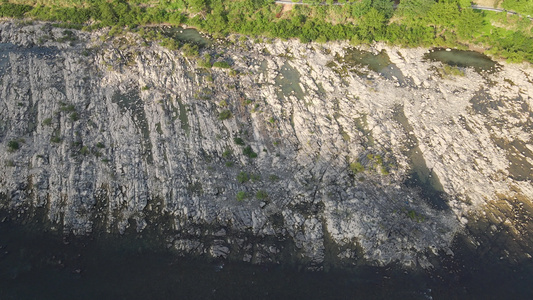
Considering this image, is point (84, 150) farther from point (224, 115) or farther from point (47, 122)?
point (224, 115)

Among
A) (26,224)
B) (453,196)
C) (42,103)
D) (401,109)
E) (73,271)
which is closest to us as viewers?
(73,271)

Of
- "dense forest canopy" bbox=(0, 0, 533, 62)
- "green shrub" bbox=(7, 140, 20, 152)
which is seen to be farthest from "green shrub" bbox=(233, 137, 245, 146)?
"green shrub" bbox=(7, 140, 20, 152)

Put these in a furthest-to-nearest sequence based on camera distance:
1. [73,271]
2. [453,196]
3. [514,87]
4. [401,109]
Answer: [514,87] < [401,109] < [453,196] < [73,271]

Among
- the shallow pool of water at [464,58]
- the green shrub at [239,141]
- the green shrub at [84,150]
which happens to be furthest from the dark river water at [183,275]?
the shallow pool of water at [464,58]

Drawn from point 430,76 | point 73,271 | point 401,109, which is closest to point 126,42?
point 73,271

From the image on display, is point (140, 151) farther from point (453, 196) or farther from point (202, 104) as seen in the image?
point (453, 196)

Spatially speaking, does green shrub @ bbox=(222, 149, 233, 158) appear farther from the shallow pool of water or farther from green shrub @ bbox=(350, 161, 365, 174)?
the shallow pool of water

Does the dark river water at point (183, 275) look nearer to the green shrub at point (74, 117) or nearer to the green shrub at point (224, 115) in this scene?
the green shrub at point (74, 117)
